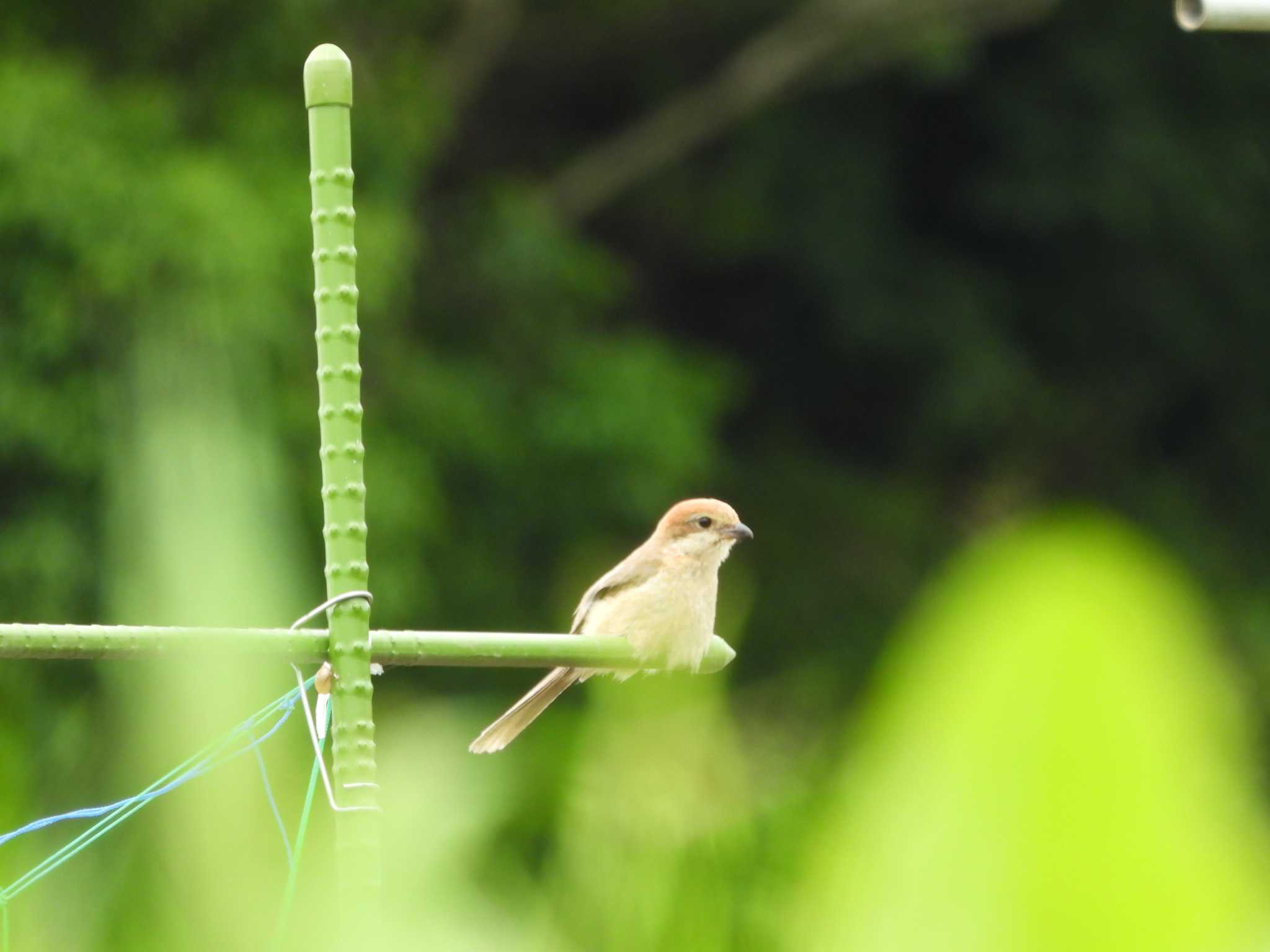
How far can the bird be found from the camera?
4.28 metres

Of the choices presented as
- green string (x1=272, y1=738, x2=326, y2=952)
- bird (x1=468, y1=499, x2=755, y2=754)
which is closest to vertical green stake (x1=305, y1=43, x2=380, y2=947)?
green string (x1=272, y1=738, x2=326, y2=952)

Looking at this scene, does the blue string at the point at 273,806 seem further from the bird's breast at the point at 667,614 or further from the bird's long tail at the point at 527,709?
the bird's long tail at the point at 527,709

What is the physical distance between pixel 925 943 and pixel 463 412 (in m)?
11.3

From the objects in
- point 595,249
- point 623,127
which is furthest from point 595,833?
point 623,127

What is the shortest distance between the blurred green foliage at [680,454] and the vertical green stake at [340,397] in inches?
4.7

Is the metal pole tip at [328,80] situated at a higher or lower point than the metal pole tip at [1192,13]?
lower

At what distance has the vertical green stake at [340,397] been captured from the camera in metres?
2.20

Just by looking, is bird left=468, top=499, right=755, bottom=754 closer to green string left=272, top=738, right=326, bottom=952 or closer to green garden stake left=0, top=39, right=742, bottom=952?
green garden stake left=0, top=39, right=742, bottom=952

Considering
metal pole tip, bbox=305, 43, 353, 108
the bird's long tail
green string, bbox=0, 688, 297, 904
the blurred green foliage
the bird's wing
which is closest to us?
the blurred green foliage

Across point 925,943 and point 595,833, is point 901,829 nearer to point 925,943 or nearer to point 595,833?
point 925,943

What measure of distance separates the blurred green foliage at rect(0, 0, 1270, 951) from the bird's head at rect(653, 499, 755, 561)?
768 mm

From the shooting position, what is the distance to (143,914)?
1.08 metres

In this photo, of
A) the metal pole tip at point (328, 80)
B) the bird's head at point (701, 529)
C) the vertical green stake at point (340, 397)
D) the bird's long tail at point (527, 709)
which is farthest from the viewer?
the bird's head at point (701, 529)

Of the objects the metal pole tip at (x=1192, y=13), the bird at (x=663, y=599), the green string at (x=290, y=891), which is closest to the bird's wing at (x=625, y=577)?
the bird at (x=663, y=599)
